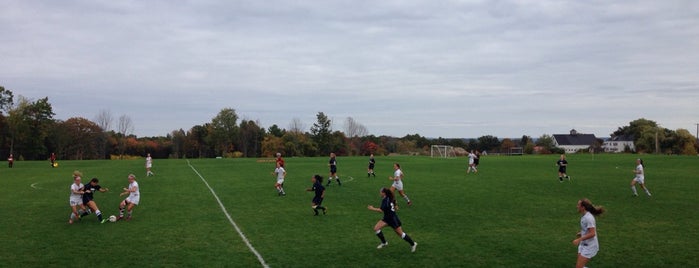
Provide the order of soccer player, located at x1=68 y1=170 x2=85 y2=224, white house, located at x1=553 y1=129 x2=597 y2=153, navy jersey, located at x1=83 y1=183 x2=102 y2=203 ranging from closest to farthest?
soccer player, located at x1=68 y1=170 x2=85 y2=224 → navy jersey, located at x1=83 y1=183 x2=102 y2=203 → white house, located at x1=553 y1=129 x2=597 y2=153

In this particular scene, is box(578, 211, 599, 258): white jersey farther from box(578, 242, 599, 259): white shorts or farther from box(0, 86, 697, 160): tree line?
box(0, 86, 697, 160): tree line

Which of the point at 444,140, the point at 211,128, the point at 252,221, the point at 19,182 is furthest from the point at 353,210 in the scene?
the point at 444,140

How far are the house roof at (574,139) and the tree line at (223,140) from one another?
1211 inches

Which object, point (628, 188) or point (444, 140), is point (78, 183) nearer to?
point (628, 188)

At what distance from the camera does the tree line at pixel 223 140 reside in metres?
86.2

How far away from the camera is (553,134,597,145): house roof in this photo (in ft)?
583

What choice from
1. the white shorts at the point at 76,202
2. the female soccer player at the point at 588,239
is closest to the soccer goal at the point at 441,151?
the white shorts at the point at 76,202

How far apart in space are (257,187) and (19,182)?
1686 cm

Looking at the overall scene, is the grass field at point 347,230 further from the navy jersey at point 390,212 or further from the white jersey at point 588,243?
the white jersey at point 588,243

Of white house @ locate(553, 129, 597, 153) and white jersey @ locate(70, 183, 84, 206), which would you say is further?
white house @ locate(553, 129, 597, 153)

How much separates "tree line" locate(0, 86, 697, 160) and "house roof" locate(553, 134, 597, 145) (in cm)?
3075

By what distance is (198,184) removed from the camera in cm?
3031

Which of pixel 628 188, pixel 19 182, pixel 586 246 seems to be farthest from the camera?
pixel 19 182

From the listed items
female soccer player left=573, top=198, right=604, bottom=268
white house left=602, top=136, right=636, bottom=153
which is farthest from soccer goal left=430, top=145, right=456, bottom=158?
white house left=602, top=136, right=636, bottom=153
